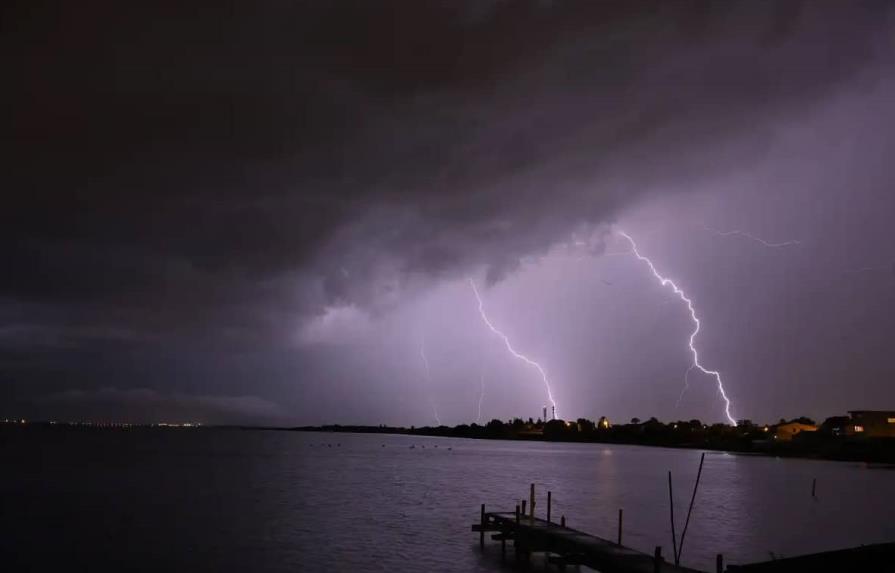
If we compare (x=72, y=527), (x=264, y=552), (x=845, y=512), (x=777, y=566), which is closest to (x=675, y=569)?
(x=777, y=566)

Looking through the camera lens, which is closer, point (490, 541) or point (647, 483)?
point (490, 541)

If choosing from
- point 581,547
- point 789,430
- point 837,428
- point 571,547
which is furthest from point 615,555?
point 789,430

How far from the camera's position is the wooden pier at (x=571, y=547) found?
2383 centimetres

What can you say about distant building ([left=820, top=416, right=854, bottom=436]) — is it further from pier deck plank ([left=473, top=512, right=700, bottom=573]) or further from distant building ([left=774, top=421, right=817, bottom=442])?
pier deck plank ([left=473, top=512, right=700, bottom=573])

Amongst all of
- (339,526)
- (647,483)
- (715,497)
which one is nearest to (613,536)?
(339,526)

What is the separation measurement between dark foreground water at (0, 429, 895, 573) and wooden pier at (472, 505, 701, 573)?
1.33 m

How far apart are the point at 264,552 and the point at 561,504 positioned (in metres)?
29.8

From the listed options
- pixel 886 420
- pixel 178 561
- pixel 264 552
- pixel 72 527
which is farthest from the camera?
pixel 886 420

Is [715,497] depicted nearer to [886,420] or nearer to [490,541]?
[490,541]

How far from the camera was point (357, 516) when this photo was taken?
161 feet

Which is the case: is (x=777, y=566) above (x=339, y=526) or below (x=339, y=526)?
above

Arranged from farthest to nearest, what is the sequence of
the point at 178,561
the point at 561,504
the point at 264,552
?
1. the point at 561,504
2. the point at 264,552
3. the point at 178,561

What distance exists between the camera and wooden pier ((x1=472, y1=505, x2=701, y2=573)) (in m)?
23.8

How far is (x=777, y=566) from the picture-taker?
70.6ft
